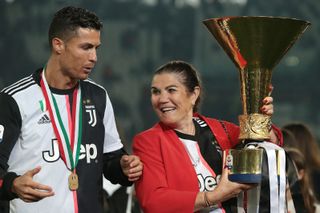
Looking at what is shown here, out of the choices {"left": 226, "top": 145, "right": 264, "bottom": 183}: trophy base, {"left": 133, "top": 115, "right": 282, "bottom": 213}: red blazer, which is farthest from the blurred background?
{"left": 226, "top": 145, "right": 264, "bottom": 183}: trophy base

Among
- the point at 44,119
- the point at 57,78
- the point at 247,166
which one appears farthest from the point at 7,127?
the point at 247,166

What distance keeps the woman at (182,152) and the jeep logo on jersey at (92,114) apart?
0.21 m

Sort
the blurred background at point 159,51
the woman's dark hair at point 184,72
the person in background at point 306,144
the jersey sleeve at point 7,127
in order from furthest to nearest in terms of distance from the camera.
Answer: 1. the blurred background at point 159,51
2. the person in background at point 306,144
3. the woman's dark hair at point 184,72
4. the jersey sleeve at point 7,127

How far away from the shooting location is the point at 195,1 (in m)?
8.33

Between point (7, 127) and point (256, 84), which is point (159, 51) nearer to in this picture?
point (256, 84)

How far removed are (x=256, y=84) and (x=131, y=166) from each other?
0.60 meters

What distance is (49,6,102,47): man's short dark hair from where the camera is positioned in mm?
3557

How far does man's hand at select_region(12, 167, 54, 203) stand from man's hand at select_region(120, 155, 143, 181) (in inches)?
16.6

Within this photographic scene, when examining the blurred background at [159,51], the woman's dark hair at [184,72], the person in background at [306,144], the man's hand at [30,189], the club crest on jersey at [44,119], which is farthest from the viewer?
the blurred background at [159,51]

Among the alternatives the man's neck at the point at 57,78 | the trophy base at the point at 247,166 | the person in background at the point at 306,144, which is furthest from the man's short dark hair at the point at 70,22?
the person in background at the point at 306,144

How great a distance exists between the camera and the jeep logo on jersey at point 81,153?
136 inches

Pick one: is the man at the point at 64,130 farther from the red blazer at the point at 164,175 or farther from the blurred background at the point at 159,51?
the blurred background at the point at 159,51

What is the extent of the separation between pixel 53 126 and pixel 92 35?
1.34ft

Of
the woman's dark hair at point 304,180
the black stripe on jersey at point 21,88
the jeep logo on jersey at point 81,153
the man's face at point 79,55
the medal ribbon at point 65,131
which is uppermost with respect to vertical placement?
the man's face at point 79,55
